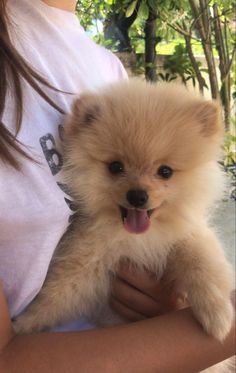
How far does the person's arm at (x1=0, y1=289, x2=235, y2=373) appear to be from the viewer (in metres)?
0.81

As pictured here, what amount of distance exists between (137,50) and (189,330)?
3.96 feet

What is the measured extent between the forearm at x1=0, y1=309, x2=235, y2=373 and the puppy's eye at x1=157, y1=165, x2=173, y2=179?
1.22 feet

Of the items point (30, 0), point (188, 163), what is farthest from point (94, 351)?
point (30, 0)

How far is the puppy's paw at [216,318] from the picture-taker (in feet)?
3.18

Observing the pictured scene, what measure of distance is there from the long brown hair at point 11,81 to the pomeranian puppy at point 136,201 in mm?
183

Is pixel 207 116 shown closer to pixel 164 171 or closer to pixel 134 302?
pixel 164 171

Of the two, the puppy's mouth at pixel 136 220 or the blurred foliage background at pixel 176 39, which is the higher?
the blurred foliage background at pixel 176 39

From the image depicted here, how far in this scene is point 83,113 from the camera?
3.55 ft

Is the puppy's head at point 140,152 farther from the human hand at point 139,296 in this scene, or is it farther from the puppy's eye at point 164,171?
the human hand at point 139,296

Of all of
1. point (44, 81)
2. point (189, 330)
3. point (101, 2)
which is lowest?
point (189, 330)

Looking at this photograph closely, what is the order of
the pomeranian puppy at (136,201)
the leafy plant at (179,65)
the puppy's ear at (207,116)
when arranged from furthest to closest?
1. the leafy plant at (179,65)
2. the puppy's ear at (207,116)
3. the pomeranian puppy at (136,201)

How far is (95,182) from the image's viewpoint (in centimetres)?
112

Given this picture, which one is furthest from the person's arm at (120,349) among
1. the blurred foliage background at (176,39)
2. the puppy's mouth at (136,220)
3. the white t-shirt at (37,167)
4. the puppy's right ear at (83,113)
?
the blurred foliage background at (176,39)

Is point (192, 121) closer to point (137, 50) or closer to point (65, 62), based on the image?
point (65, 62)
